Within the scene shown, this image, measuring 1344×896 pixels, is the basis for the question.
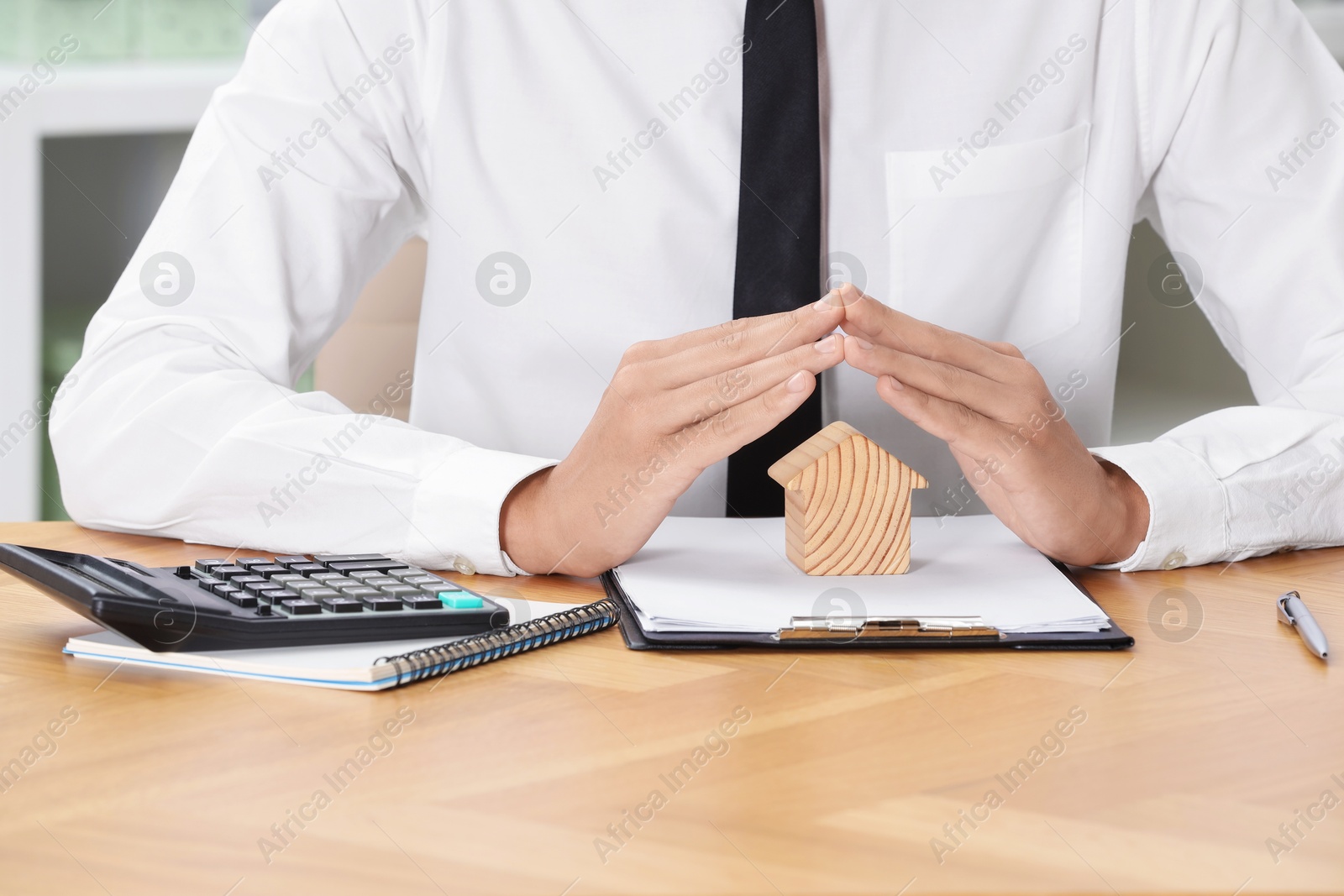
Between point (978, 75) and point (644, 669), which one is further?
point (978, 75)

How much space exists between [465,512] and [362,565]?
129mm

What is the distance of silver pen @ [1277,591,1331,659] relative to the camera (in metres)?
0.69

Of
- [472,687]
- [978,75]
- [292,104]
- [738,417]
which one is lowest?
[472,687]

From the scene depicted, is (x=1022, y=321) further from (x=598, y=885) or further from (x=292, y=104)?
(x=598, y=885)

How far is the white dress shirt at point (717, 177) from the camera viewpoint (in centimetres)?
121

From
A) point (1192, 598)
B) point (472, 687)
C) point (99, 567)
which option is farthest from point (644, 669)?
point (1192, 598)

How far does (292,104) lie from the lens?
46.3 inches

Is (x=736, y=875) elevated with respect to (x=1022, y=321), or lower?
lower

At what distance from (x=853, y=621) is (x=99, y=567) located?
0.45m

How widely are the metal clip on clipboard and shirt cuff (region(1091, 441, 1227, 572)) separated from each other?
276 millimetres

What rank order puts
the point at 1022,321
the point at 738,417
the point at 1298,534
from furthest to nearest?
the point at 1022,321 → the point at 1298,534 → the point at 738,417

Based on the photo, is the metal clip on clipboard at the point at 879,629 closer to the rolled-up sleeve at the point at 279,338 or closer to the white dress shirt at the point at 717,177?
the rolled-up sleeve at the point at 279,338

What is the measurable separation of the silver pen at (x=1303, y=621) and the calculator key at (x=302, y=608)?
595 millimetres

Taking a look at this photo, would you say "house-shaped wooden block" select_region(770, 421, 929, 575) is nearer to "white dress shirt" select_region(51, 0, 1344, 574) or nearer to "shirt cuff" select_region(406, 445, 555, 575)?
"shirt cuff" select_region(406, 445, 555, 575)
